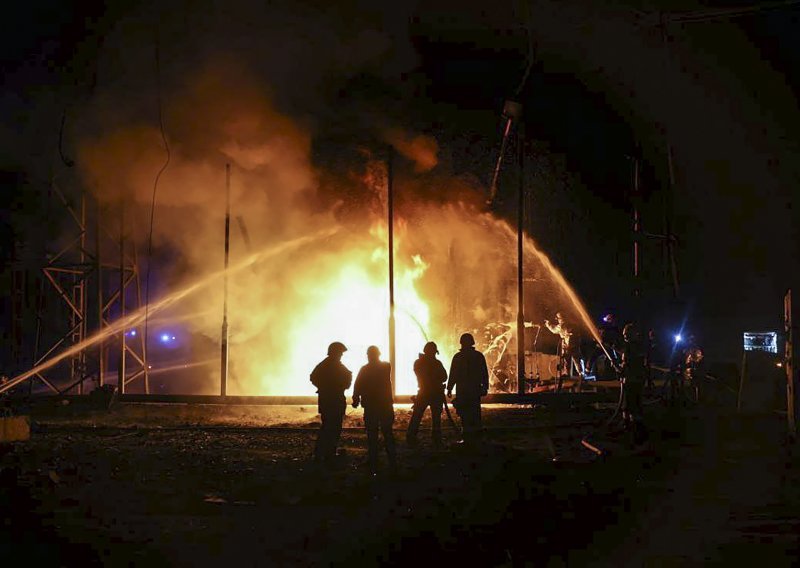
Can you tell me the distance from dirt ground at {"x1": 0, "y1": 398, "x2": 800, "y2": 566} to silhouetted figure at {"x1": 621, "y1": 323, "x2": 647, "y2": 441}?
18.8 inches

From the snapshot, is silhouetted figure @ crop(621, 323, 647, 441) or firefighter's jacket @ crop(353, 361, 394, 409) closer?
firefighter's jacket @ crop(353, 361, 394, 409)

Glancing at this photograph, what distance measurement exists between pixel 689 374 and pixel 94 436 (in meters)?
14.0

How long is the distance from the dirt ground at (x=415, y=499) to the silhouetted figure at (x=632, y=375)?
48 centimetres

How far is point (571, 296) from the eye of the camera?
34719mm

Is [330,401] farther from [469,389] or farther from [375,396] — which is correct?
[469,389]

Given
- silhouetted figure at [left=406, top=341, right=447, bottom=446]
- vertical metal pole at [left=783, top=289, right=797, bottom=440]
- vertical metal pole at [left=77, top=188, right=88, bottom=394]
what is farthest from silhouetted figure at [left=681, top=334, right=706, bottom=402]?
vertical metal pole at [left=77, top=188, right=88, bottom=394]

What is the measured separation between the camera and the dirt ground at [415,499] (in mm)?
5875

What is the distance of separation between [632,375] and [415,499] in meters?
5.55

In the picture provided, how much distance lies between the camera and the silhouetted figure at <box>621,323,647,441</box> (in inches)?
460

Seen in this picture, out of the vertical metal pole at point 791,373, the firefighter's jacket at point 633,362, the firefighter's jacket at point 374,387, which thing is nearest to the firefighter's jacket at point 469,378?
the firefighter's jacket at point 374,387

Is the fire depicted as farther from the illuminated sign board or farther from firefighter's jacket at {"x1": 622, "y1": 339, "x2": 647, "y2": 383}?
the illuminated sign board

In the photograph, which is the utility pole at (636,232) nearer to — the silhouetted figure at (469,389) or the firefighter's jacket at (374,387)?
the silhouetted figure at (469,389)

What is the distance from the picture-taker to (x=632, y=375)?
38.3ft

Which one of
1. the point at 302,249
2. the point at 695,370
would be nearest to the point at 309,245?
the point at 302,249
